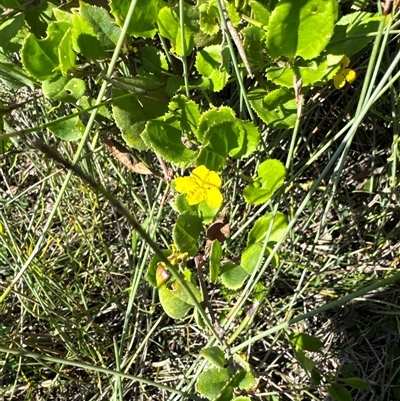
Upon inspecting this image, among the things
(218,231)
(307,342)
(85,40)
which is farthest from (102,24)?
(307,342)

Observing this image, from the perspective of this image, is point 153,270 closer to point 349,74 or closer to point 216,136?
point 216,136

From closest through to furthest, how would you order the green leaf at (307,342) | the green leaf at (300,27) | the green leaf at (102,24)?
the green leaf at (300,27) → the green leaf at (102,24) → the green leaf at (307,342)

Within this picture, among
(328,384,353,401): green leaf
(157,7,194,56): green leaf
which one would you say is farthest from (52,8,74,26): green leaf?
(328,384,353,401): green leaf

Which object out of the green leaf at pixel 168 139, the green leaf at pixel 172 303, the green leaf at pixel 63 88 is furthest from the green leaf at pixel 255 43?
the green leaf at pixel 172 303

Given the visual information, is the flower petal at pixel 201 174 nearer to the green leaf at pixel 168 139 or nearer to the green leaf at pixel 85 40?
the green leaf at pixel 168 139

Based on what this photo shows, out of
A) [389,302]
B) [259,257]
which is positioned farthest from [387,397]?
[259,257]

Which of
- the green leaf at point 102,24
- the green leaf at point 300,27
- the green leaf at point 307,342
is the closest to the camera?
the green leaf at point 300,27

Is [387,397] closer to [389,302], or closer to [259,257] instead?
[389,302]
